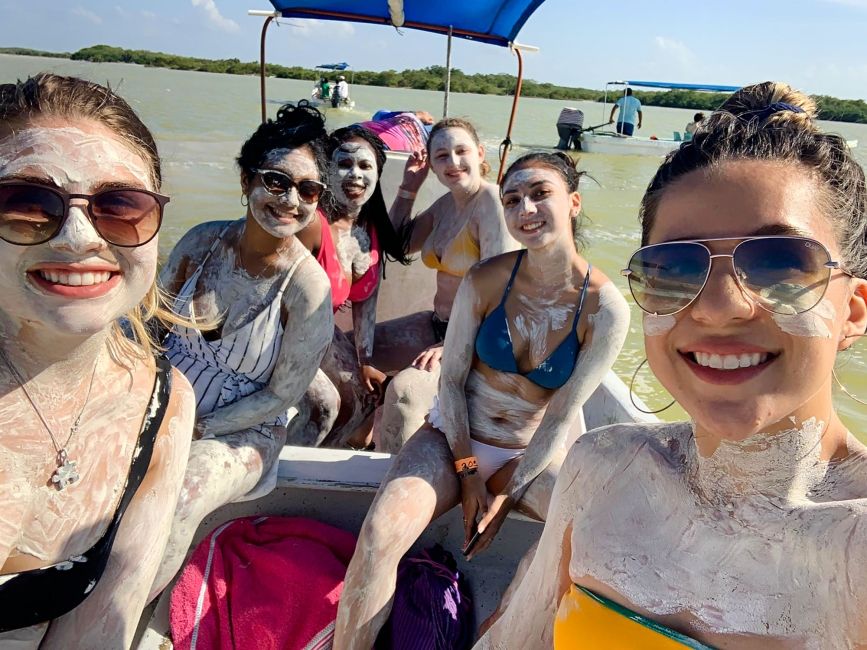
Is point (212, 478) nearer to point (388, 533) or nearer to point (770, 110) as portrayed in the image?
point (388, 533)

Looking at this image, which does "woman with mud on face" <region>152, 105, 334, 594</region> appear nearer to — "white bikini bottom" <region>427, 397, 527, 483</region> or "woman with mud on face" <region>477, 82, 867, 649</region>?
"white bikini bottom" <region>427, 397, 527, 483</region>

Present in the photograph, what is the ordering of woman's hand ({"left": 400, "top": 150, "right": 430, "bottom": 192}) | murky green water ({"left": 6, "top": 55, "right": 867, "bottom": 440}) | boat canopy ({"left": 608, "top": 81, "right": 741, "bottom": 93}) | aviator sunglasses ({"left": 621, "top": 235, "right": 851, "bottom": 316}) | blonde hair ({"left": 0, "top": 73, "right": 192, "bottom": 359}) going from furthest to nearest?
boat canopy ({"left": 608, "top": 81, "right": 741, "bottom": 93})
murky green water ({"left": 6, "top": 55, "right": 867, "bottom": 440})
woman's hand ({"left": 400, "top": 150, "right": 430, "bottom": 192})
blonde hair ({"left": 0, "top": 73, "right": 192, "bottom": 359})
aviator sunglasses ({"left": 621, "top": 235, "right": 851, "bottom": 316})

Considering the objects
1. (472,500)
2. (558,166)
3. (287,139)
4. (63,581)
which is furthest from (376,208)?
(63,581)

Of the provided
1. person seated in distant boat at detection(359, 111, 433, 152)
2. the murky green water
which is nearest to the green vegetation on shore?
the murky green water

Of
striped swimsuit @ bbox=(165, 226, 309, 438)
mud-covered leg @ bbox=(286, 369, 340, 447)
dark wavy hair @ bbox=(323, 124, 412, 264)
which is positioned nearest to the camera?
striped swimsuit @ bbox=(165, 226, 309, 438)

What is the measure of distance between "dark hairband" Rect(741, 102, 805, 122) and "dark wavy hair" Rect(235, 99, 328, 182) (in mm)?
1745

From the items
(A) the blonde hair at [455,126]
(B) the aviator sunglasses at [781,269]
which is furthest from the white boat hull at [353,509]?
(A) the blonde hair at [455,126]

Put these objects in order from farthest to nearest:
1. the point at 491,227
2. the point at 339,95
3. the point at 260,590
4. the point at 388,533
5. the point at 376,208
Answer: the point at 339,95 → the point at 376,208 → the point at 491,227 → the point at 260,590 → the point at 388,533

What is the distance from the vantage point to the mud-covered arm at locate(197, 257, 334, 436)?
2383 mm

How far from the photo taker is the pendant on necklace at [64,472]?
4.89 feet

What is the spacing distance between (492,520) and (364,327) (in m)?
1.66

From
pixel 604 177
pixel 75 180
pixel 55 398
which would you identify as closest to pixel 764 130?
pixel 75 180

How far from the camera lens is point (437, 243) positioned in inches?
150

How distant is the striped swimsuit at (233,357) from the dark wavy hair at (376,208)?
3.49 feet
